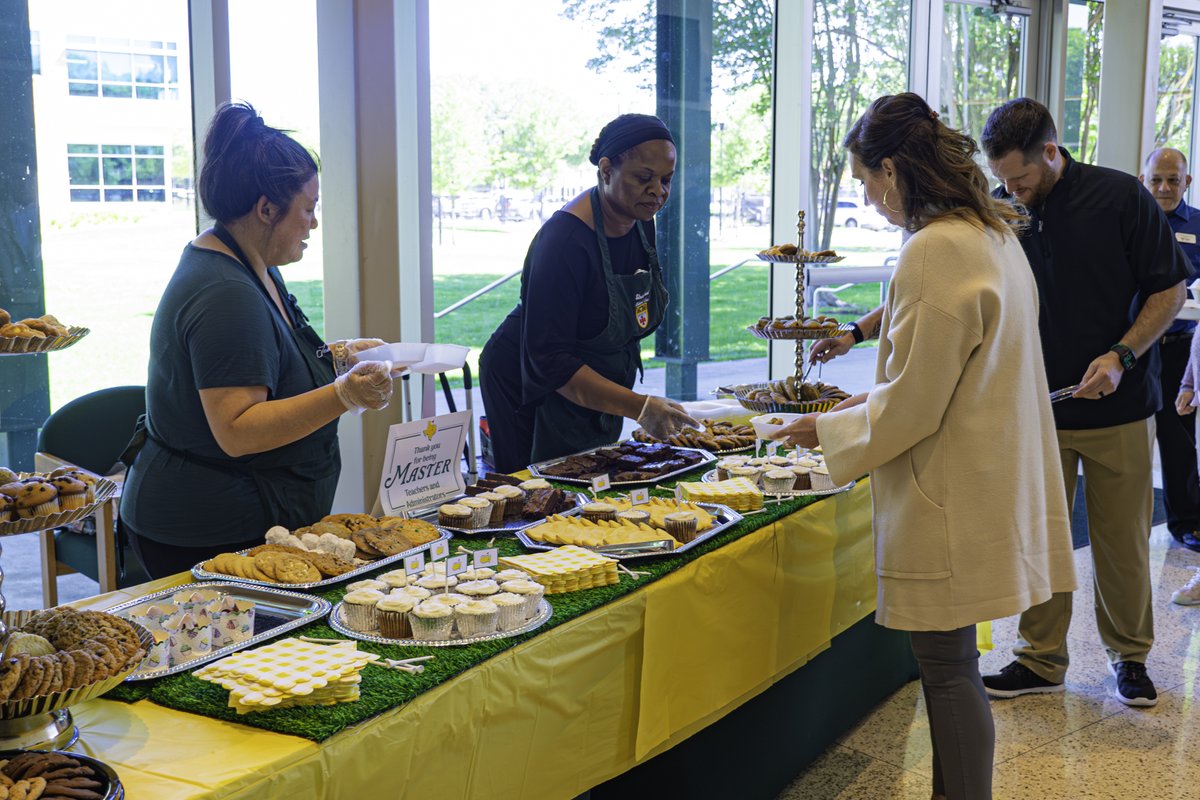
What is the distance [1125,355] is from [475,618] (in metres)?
2.23

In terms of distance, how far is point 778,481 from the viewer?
105 inches

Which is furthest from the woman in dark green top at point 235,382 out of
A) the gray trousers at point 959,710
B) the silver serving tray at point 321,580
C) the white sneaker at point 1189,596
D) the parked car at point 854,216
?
the parked car at point 854,216

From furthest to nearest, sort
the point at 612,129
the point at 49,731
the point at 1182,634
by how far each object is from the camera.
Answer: the point at 1182,634, the point at 612,129, the point at 49,731

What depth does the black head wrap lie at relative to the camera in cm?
281

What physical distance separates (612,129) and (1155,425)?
368cm

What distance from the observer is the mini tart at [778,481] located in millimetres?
2664

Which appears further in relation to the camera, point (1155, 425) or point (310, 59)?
point (1155, 425)

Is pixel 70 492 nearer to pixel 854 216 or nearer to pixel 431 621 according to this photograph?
pixel 431 621

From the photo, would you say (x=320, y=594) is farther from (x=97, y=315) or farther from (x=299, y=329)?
(x=97, y=315)

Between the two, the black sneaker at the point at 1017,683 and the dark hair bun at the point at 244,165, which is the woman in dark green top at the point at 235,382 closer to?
the dark hair bun at the point at 244,165

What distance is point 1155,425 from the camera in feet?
17.5

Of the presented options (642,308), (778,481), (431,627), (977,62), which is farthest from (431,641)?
(977,62)

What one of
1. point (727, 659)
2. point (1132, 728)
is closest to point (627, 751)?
point (727, 659)

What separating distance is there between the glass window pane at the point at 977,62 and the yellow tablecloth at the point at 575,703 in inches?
177
